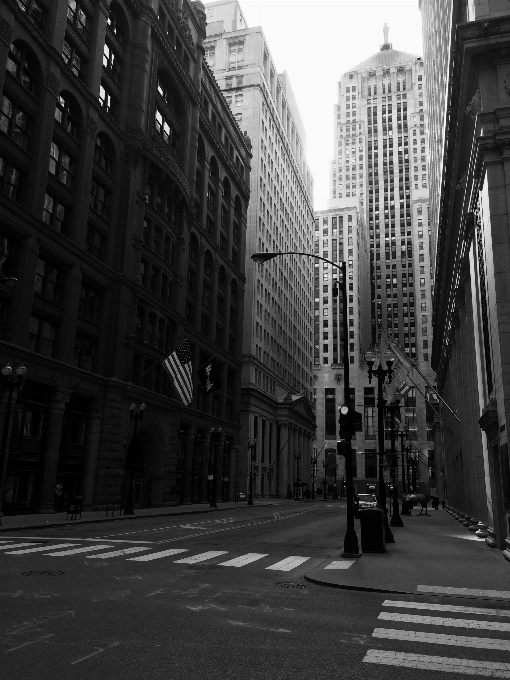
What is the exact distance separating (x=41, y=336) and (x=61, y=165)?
12.1 meters

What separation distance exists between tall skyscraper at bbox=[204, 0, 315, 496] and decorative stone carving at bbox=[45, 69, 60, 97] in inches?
2027

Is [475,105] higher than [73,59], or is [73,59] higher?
[73,59]

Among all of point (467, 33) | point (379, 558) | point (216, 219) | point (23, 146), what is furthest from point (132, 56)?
point (379, 558)

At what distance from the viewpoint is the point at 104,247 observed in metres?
45.6

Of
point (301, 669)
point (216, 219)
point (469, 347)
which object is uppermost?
point (216, 219)

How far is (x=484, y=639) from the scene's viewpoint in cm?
Result: 883

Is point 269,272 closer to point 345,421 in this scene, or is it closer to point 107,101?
point 107,101

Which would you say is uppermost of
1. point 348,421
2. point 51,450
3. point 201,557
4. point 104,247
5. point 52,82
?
point 52,82

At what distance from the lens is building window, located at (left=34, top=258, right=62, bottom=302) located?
37.9 meters

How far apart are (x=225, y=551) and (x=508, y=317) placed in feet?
40.6

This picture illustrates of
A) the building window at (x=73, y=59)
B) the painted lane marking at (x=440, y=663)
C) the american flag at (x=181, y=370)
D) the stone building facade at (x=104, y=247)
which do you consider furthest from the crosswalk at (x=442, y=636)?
the building window at (x=73, y=59)

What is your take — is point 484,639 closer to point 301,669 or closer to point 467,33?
point 301,669

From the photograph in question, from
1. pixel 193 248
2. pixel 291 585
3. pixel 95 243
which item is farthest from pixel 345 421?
pixel 193 248

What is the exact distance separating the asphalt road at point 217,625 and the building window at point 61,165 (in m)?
29.7
